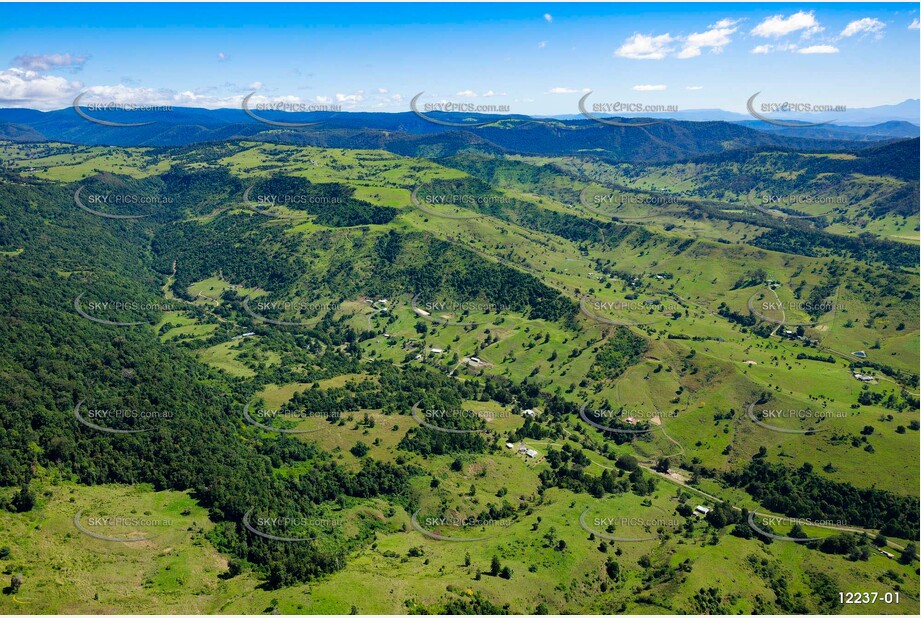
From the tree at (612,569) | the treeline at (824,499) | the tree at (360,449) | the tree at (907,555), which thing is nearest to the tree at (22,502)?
the tree at (360,449)

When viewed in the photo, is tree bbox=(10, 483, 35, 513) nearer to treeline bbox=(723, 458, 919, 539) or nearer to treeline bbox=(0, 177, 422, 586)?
treeline bbox=(0, 177, 422, 586)

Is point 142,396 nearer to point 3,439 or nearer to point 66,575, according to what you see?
point 3,439

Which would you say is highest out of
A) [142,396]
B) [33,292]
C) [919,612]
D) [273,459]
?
[33,292]

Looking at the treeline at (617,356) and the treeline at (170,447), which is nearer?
the treeline at (170,447)

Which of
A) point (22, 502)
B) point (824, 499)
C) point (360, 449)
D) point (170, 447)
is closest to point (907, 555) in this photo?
point (824, 499)

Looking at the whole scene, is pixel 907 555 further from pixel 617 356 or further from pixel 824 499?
pixel 617 356

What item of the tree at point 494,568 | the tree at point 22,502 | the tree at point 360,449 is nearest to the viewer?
the tree at point 22,502

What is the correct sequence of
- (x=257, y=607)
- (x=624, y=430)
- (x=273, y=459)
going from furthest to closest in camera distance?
(x=624, y=430)
(x=273, y=459)
(x=257, y=607)

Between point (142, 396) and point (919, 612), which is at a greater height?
point (142, 396)

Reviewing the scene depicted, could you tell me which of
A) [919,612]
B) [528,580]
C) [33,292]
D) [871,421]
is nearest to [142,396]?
[33,292]

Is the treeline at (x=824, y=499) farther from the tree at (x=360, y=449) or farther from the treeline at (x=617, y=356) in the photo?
the tree at (x=360, y=449)

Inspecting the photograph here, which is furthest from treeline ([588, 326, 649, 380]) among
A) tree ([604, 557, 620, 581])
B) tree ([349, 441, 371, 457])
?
tree ([604, 557, 620, 581])
